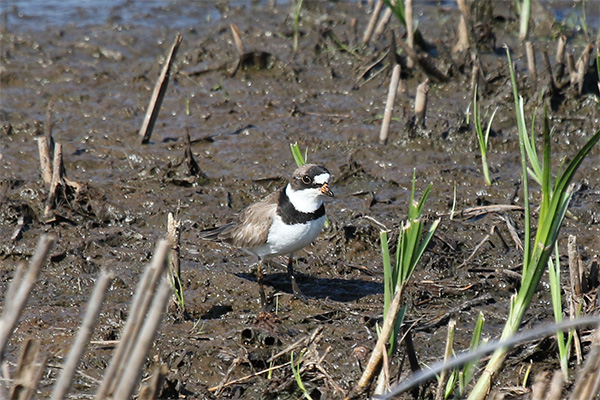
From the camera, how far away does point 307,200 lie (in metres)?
6.14

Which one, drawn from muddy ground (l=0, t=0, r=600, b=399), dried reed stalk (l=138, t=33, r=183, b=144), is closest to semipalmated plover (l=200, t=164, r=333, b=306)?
muddy ground (l=0, t=0, r=600, b=399)

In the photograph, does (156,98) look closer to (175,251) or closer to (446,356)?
(175,251)

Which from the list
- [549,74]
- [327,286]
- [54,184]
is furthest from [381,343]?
[549,74]

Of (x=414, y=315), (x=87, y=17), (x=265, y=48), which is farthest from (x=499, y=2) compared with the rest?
(x=414, y=315)

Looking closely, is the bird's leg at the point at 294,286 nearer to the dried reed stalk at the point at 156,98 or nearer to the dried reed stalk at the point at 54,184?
the dried reed stalk at the point at 54,184

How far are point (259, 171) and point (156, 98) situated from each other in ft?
4.23

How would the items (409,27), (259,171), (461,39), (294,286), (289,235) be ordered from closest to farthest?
(289,235)
(294,286)
(259,171)
(409,27)
(461,39)

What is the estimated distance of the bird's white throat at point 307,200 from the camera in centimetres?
611

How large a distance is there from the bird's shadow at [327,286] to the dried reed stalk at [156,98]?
252 cm

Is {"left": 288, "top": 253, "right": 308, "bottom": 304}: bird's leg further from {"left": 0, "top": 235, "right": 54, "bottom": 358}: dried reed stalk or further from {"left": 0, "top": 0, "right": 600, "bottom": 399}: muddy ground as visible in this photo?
{"left": 0, "top": 235, "right": 54, "bottom": 358}: dried reed stalk

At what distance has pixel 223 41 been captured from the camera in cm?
Result: 1095

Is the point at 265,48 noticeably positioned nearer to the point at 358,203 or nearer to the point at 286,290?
the point at 358,203

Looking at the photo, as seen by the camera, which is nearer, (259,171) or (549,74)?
(259,171)

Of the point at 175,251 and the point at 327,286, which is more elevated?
the point at 175,251
